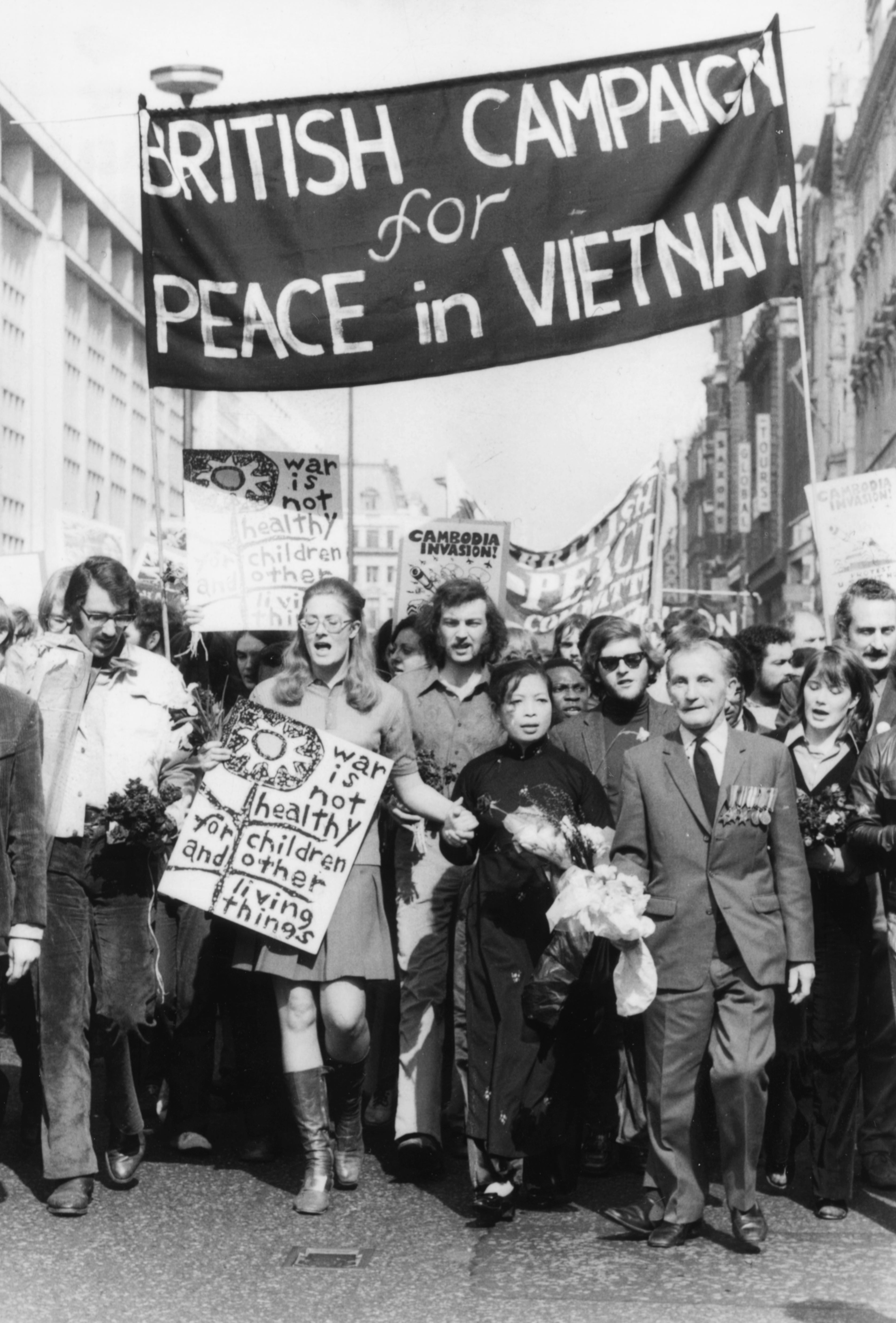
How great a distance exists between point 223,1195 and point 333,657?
1.84m

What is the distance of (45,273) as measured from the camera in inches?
3221

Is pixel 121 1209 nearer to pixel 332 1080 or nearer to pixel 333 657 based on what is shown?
pixel 332 1080

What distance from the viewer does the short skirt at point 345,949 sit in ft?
21.2

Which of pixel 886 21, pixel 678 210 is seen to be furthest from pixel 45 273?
pixel 678 210

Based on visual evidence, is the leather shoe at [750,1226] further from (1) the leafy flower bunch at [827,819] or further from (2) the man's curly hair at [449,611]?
(2) the man's curly hair at [449,611]

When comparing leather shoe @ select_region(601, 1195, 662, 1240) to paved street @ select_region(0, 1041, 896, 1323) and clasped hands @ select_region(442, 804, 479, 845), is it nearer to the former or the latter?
paved street @ select_region(0, 1041, 896, 1323)

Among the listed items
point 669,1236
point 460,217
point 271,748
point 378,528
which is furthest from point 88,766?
point 378,528

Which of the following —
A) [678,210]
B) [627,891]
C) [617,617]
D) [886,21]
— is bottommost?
[627,891]

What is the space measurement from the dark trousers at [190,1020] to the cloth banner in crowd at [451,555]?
3.42 metres

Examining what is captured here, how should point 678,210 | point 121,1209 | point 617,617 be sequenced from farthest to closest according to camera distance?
point 678,210, point 617,617, point 121,1209

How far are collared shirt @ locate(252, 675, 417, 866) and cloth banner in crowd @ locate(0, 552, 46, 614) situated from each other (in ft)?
24.5

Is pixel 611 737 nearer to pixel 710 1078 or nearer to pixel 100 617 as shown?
pixel 710 1078

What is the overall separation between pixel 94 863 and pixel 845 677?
264 cm

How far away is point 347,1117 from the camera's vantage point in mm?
6648
